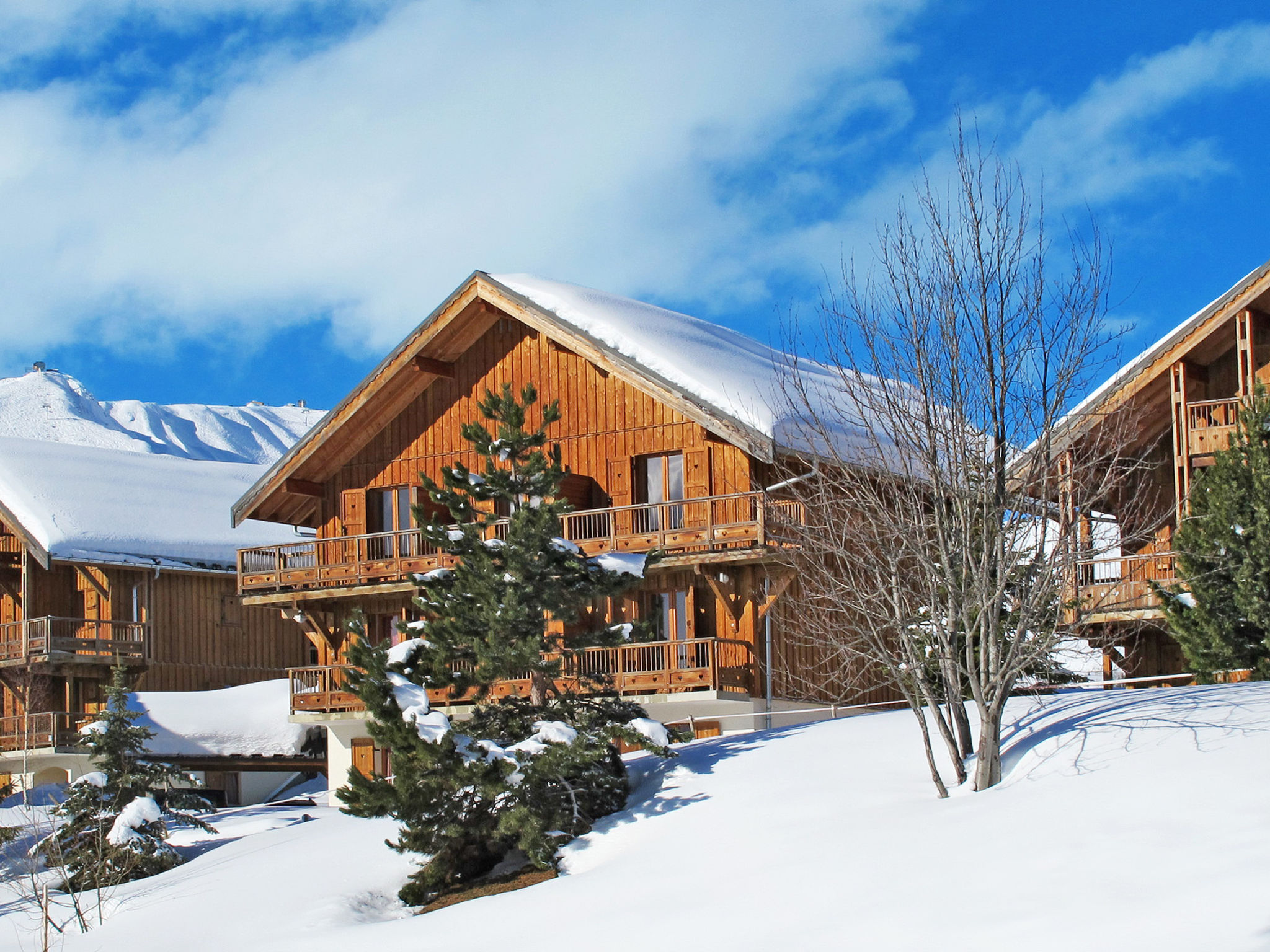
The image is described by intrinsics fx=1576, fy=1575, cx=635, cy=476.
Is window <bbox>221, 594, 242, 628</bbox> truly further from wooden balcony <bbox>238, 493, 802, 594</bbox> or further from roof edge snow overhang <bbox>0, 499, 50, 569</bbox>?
wooden balcony <bbox>238, 493, 802, 594</bbox>

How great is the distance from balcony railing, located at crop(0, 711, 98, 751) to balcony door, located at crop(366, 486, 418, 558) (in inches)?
352

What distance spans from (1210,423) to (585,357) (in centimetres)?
1168

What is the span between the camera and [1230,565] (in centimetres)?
2217

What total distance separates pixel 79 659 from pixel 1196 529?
27.5 meters

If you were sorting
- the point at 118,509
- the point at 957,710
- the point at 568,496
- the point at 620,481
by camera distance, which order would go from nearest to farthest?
the point at 957,710
the point at 620,481
the point at 568,496
the point at 118,509

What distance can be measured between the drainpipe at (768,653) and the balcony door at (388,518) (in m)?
8.56

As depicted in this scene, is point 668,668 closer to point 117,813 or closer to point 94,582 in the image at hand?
point 117,813

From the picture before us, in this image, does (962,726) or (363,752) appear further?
(363,752)

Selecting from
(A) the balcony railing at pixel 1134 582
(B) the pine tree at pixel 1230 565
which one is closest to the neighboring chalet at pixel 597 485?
(A) the balcony railing at pixel 1134 582

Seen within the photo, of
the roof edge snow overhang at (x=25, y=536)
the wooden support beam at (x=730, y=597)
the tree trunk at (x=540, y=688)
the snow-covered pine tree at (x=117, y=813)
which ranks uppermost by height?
the roof edge snow overhang at (x=25, y=536)

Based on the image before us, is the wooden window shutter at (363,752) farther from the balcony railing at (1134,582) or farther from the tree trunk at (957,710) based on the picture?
the tree trunk at (957,710)

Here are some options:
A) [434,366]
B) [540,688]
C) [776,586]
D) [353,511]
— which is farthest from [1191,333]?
[353,511]

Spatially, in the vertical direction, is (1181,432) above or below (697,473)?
above

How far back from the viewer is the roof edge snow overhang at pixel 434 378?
28.8m
